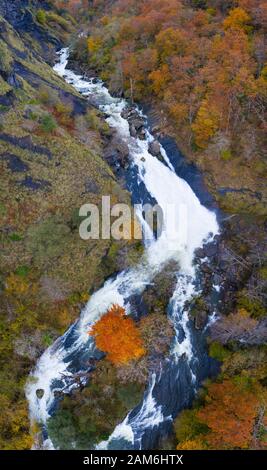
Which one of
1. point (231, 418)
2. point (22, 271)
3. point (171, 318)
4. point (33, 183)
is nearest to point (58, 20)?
point (33, 183)

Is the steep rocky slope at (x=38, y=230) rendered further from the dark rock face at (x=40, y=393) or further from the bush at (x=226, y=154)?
the bush at (x=226, y=154)

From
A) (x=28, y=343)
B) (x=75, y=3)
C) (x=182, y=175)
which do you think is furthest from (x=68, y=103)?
(x=75, y=3)

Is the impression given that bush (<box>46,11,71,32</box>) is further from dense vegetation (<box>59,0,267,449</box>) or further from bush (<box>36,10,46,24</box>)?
dense vegetation (<box>59,0,267,449</box>)

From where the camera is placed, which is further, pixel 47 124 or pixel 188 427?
pixel 47 124

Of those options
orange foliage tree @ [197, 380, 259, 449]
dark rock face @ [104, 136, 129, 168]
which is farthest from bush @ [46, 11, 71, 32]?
orange foliage tree @ [197, 380, 259, 449]

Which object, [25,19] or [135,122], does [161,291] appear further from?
[25,19]

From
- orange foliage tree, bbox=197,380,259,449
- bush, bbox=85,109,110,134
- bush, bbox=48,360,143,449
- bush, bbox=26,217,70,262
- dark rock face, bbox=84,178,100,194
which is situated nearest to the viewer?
orange foliage tree, bbox=197,380,259,449
